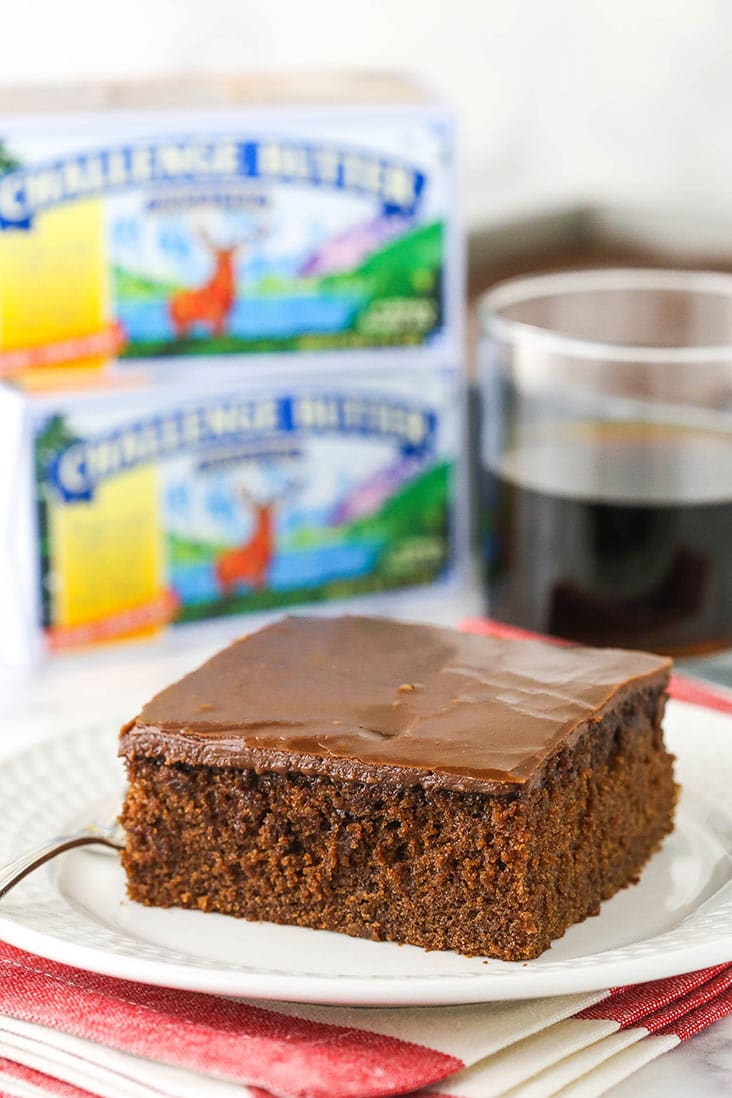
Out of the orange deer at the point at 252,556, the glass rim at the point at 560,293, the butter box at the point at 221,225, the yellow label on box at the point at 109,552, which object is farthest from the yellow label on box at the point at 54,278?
the glass rim at the point at 560,293

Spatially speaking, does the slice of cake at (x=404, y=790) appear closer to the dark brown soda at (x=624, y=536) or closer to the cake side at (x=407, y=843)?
the cake side at (x=407, y=843)

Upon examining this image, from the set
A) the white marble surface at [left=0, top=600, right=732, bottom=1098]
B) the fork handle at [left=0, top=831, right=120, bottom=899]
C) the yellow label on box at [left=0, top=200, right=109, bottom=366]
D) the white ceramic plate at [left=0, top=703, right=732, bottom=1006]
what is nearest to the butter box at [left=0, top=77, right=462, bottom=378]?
the yellow label on box at [left=0, top=200, right=109, bottom=366]

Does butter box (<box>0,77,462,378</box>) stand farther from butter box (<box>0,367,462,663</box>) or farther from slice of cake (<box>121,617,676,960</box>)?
slice of cake (<box>121,617,676,960</box>)

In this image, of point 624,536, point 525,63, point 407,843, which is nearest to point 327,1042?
point 407,843

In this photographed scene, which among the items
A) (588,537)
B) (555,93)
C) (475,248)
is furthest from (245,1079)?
(555,93)

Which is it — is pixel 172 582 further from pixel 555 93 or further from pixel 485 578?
pixel 555 93

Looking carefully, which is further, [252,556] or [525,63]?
[525,63]

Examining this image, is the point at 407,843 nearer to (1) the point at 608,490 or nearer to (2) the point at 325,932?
(2) the point at 325,932
